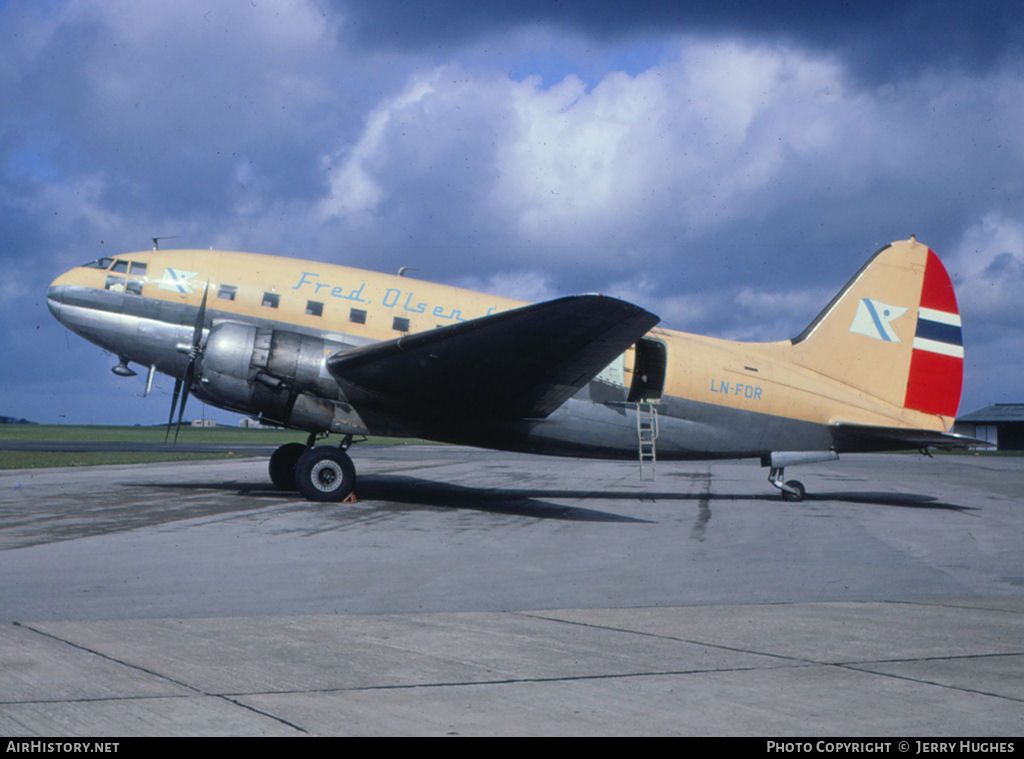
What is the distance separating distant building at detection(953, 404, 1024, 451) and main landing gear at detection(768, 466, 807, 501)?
72.8 meters

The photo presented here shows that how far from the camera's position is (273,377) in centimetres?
1550

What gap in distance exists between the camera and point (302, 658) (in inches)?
207

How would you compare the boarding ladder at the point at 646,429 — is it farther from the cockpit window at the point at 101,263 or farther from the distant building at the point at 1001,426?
the distant building at the point at 1001,426

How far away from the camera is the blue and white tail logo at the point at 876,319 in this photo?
67.3ft

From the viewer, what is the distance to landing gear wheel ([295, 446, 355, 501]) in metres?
15.7

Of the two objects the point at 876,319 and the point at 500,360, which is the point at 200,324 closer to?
the point at 500,360

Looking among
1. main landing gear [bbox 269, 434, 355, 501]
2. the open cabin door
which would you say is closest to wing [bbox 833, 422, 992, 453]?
the open cabin door

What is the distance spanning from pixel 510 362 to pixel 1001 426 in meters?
84.3

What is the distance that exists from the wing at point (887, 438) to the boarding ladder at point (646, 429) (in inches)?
182

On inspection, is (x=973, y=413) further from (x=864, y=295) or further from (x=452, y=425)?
(x=452, y=425)

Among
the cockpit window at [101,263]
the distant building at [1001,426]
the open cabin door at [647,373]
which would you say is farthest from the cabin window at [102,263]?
the distant building at [1001,426]

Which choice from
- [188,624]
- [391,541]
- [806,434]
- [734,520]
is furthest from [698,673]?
[806,434]
